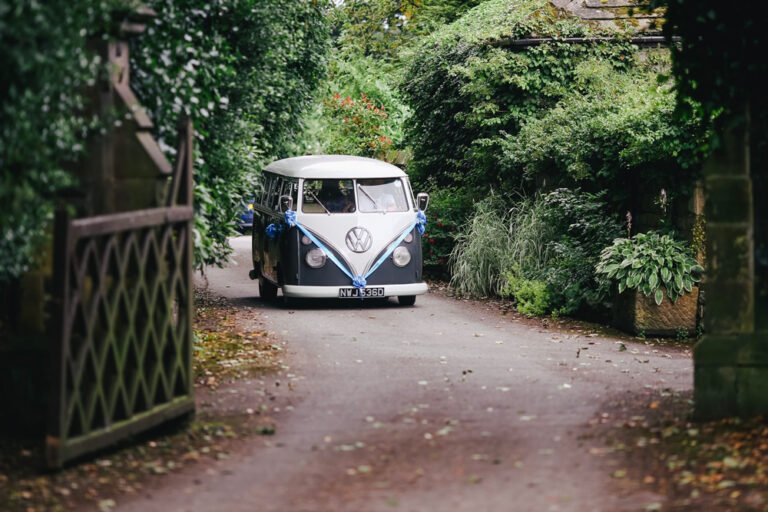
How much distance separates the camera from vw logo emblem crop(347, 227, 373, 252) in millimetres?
17500

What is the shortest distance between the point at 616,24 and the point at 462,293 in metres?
5.74

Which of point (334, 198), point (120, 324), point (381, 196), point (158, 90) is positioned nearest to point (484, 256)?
point (381, 196)

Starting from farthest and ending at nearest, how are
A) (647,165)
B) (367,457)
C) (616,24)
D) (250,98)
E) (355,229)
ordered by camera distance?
1. (616,24)
2. (355,229)
3. (647,165)
4. (250,98)
5. (367,457)

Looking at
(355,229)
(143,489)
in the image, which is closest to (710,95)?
(143,489)

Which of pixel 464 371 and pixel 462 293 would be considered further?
pixel 462 293

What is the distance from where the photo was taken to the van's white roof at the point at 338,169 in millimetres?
17828

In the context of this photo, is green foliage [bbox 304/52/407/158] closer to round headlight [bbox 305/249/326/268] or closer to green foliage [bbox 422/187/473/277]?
green foliage [bbox 422/187/473/277]

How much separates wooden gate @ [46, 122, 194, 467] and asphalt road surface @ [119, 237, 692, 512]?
0.68 metres

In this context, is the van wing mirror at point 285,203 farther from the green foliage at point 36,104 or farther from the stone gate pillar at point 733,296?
the green foliage at point 36,104

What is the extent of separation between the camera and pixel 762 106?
28.6 feet

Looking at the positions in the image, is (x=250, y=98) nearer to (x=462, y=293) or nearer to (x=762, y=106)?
(x=762, y=106)

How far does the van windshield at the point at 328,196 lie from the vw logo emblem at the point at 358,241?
39 centimetres

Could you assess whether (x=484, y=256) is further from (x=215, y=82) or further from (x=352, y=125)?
(x=352, y=125)

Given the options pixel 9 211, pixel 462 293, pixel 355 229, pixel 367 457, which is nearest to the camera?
pixel 9 211
